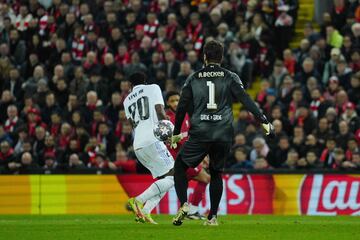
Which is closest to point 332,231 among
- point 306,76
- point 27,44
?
point 306,76

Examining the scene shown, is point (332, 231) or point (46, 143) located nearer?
point (332, 231)

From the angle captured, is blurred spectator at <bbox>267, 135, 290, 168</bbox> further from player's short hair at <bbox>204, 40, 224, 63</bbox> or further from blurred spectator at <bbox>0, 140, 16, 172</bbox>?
player's short hair at <bbox>204, 40, 224, 63</bbox>

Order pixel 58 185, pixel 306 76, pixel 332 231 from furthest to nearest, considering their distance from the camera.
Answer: pixel 306 76 → pixel 58 185 → pixel 332 231

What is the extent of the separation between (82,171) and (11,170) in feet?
6.90

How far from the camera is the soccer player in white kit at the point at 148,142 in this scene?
51.9 feet

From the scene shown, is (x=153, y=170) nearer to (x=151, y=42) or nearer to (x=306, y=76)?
(x=306, y=76)

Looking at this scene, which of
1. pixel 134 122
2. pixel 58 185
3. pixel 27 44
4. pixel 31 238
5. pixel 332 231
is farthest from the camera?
pixel 27 44

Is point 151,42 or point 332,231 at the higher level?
Answer: point 151,42

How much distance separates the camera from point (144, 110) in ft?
52.5

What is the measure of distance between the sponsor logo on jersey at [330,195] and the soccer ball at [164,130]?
23.4ft

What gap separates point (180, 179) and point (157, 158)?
1487 mm

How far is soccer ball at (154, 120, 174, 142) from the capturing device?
15.4 meters

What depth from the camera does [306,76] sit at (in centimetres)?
2489

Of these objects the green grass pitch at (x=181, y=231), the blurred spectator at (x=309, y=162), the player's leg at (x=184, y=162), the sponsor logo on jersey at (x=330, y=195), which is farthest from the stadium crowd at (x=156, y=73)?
the player's leg at (x=184, y=162)
